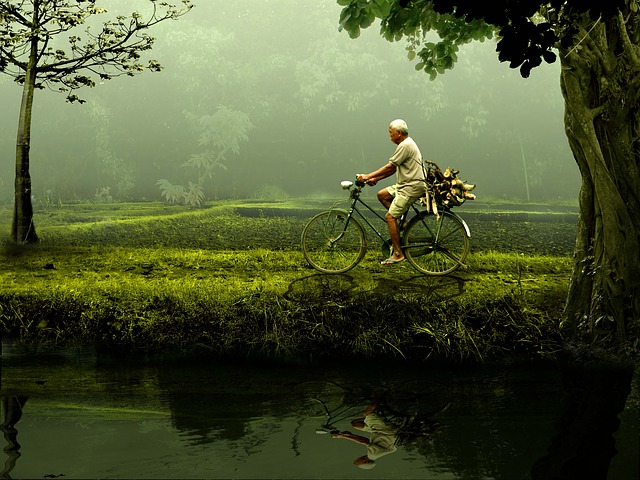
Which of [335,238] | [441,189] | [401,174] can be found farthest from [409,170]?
[335,238]

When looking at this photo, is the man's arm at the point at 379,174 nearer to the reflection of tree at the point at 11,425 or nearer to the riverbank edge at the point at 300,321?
the riverbank edge at the point at 300,321

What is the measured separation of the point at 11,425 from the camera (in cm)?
592

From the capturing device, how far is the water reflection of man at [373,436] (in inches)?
204

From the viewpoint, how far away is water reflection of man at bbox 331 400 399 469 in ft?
17.0

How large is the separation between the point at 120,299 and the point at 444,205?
394 cm

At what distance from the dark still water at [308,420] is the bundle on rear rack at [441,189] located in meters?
2.33

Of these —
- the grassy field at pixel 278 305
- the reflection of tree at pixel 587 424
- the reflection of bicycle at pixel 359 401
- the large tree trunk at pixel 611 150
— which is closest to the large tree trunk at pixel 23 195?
the grassy field at pixel 278 305

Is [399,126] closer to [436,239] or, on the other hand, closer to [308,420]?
[436,239]

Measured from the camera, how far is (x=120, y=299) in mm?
9648

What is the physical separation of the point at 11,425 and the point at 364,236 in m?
5.08

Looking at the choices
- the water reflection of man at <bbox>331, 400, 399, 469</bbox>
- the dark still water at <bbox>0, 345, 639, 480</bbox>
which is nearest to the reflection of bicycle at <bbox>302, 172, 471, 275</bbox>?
the dark still water at <bbox>0, 345, 639, 480</bbox>

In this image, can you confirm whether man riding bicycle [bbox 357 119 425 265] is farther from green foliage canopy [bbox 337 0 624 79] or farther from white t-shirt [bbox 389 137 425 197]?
green foliage canopy [bbox 337 0 624 79]

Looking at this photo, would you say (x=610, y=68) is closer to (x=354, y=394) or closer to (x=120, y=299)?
(x=354, y=394)

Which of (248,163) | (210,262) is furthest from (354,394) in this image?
(248,163)
